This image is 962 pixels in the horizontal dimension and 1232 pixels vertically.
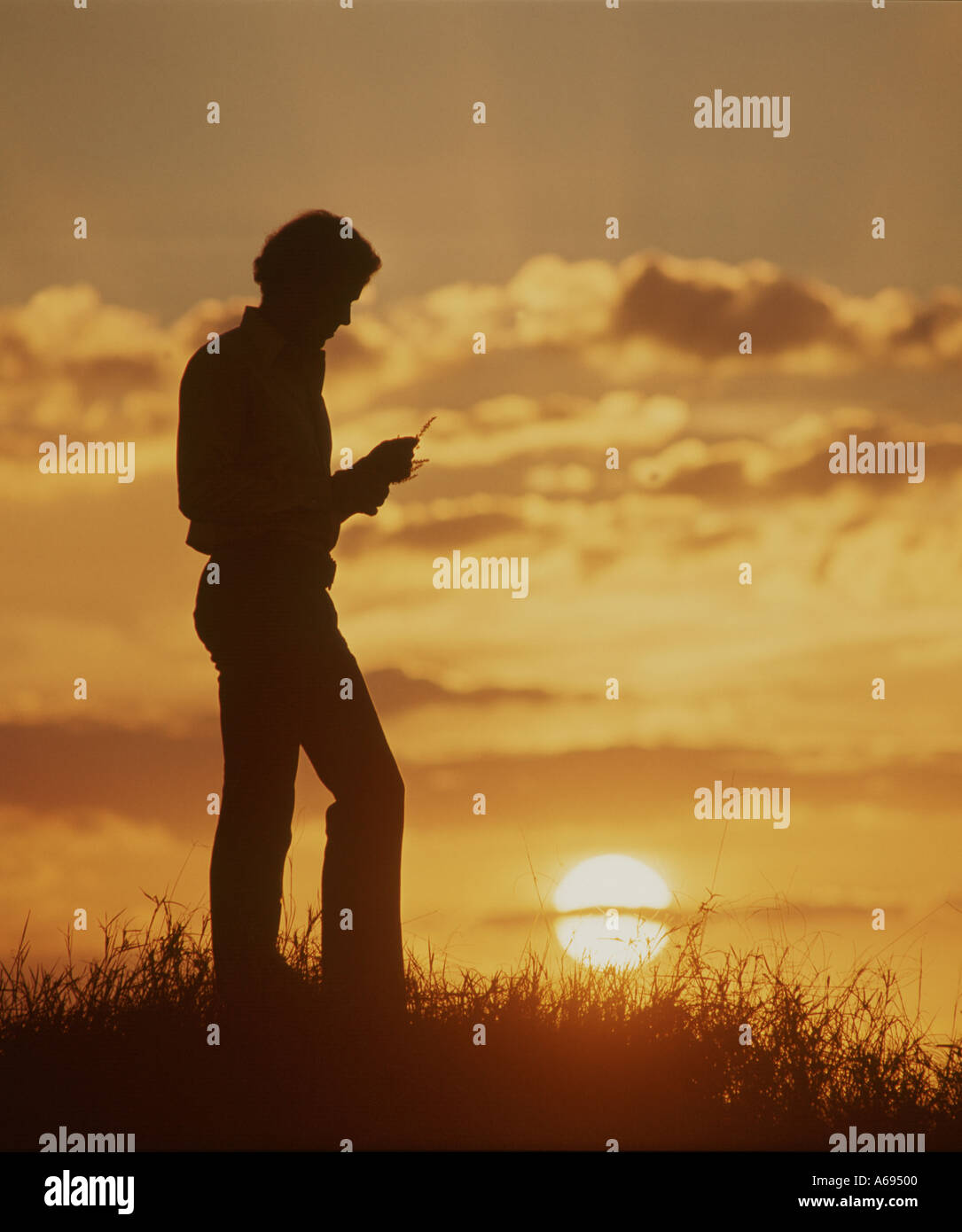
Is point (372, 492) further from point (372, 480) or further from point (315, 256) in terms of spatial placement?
point (315, 256)

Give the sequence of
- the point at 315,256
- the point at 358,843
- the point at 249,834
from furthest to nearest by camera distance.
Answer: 1. the point at 315,256
2. the point at 358,843
3. the point at 249,834

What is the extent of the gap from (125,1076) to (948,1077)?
2785 mm

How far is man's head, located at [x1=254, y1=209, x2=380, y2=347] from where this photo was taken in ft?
16.3

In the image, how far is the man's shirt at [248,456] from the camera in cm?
477

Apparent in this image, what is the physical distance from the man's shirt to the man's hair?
20 centimetres

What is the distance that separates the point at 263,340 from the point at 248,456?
42 centimetres

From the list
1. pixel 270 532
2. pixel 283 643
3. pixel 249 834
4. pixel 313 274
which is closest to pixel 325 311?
pixel 313 274

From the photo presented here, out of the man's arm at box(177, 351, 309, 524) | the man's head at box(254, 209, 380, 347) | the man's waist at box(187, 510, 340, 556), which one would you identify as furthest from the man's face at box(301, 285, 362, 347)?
the man's waist at box(187, 510, 340, 556)

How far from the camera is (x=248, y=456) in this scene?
481 cm

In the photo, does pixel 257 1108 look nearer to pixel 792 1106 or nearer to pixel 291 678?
pixel 291 678

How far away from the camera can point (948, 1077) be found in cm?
523

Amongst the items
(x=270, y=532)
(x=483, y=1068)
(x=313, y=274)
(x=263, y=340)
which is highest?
(x=313, y=274)

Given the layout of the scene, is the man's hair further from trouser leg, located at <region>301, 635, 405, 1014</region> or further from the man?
trouser leg, located at <region>301, 635, 405, 1014</region>
